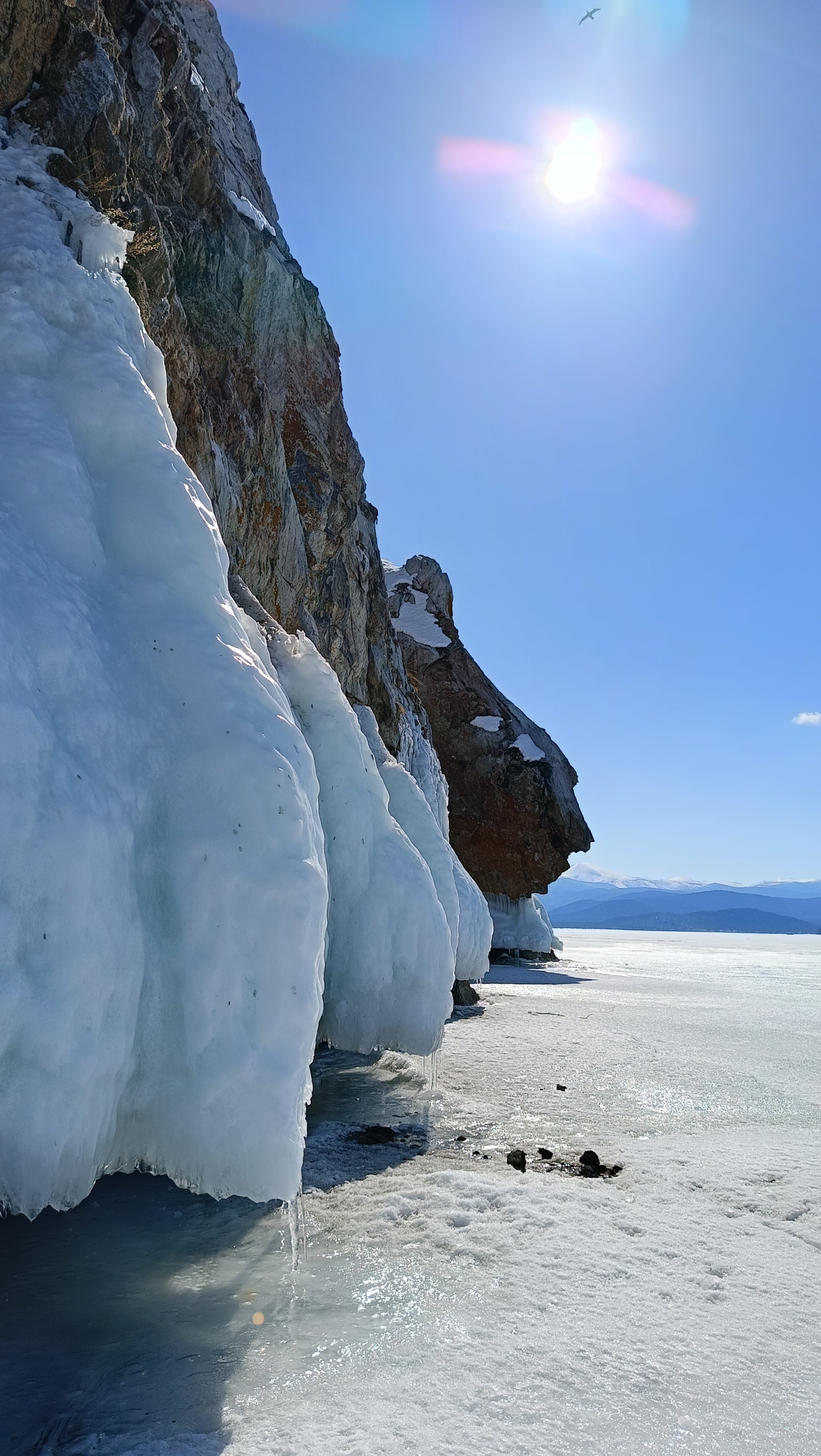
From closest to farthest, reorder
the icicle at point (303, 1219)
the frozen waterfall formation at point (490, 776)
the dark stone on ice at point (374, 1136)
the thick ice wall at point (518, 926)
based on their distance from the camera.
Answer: the icicle at point (303, 1219), the dark stone on ice at point (374, 1136), the thick ice wall at point (518, 926), the frozen waterfall formation at point (490, 776)

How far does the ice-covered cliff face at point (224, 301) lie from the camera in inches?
283

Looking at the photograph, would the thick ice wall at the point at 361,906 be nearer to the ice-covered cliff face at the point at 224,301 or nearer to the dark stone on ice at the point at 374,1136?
the dark stone on ice at the point at 374,1136

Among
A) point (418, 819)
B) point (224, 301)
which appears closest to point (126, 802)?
point (418, 819)

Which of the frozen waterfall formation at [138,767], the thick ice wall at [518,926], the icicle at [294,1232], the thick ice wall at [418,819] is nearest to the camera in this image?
the frozen waterfall formation at [138,767]

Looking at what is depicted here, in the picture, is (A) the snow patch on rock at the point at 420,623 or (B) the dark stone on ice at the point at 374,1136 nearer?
(B) the dark stone on ice at the point at 374,1136

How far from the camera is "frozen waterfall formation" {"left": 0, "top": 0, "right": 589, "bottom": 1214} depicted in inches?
131

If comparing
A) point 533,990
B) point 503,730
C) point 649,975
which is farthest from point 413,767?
point 503,730

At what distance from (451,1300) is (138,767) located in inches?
129

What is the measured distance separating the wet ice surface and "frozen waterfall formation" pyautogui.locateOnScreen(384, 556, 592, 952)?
25.5 metres

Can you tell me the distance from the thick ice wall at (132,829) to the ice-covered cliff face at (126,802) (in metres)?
0.01

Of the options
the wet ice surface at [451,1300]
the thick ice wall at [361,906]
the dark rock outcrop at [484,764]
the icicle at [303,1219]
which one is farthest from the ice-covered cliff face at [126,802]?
the dark rock outcrop at [484,764]

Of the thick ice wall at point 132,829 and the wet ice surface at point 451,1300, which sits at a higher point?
the thick ice wall at point 132,829

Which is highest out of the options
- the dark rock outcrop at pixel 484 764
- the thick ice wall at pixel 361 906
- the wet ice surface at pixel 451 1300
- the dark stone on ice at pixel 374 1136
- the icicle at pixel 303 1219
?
the dark rock outcrop at pixel 484 764

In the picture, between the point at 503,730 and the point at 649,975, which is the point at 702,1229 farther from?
the point at 503,730
